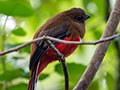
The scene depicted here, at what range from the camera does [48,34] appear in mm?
2268

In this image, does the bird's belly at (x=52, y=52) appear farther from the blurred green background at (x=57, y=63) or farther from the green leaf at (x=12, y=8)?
the green leaf at (x=12, y=8)

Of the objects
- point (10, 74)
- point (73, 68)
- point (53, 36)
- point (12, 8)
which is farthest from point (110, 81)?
point (12, 8)

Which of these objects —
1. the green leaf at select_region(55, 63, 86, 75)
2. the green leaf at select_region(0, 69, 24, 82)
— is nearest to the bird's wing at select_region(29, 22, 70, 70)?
the green leaf at select_region(0, 69, 24, 82)

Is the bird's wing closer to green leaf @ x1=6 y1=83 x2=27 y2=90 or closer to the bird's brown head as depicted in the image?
the bird's brown head

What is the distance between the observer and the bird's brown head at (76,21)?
2.39m

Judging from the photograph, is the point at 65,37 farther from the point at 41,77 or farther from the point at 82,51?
the point at 82,51

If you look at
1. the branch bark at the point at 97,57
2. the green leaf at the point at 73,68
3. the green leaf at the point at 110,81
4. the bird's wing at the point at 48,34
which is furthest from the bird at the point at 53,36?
the green leaf at the point at 110,81

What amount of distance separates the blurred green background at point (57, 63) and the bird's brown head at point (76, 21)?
33 cm

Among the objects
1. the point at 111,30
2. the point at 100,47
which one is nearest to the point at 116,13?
the point at 111,30

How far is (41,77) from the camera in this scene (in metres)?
2.32

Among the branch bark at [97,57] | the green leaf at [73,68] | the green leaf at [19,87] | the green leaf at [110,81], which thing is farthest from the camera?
the green leaf at [110,81]

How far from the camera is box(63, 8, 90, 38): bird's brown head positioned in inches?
94.3

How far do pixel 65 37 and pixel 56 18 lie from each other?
0.30m

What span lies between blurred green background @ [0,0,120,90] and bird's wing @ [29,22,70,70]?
169 millimetres
